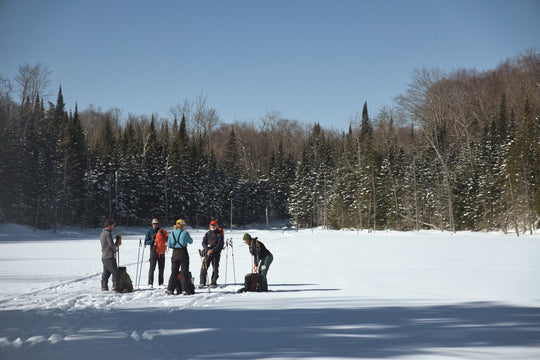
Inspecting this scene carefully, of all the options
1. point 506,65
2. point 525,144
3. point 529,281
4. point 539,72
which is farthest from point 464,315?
point 506,65

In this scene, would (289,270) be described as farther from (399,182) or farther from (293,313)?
(399,182)

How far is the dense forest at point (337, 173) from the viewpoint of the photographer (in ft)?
155

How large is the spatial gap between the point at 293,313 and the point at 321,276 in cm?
633

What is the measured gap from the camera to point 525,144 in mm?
44188

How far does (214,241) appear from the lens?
12.3m

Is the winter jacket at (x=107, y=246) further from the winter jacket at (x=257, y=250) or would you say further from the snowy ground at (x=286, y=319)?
the winter jacket at (x=257, y=250)

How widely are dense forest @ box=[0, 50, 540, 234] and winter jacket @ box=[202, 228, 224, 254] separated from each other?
3893 centimetres

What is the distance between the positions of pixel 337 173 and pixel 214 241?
218 feet

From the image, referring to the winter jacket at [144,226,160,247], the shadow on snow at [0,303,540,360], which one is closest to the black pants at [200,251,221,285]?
the winter jacket at [144,226,160,247]

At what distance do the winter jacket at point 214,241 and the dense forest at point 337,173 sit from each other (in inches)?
1533

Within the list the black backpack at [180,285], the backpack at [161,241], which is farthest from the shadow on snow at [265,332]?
the backpack at [161,241]

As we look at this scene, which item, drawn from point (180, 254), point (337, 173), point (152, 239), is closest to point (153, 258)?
point (152, 239)

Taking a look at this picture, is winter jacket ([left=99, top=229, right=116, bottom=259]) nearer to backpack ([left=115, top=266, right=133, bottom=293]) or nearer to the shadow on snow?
backpack ([left=115, top=266, right=133, bottom=293])

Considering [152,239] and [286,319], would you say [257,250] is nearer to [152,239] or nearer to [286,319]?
[152,239]
